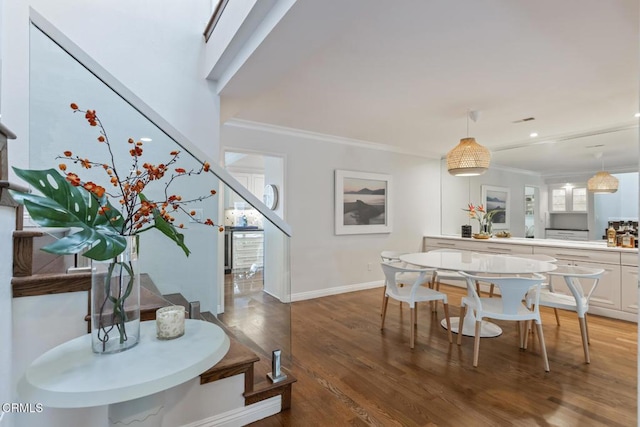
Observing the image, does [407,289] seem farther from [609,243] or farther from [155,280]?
[609,243]

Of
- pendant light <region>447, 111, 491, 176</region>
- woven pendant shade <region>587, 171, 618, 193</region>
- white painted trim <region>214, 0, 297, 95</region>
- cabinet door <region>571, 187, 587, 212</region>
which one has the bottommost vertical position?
cabinet door <region>571, 187, 587, 212</region>

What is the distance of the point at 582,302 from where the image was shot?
8.64ft

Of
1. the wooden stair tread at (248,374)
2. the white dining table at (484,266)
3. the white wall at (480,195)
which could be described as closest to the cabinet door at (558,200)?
the white wall at (480,195)

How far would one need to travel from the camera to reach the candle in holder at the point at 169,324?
1271 millimetres

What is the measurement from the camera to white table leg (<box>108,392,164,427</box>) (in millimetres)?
1091

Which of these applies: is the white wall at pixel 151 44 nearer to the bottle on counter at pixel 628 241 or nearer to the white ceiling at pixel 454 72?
the white ceiling at pixel 454 72

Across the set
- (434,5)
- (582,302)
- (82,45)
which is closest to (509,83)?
(434,5)

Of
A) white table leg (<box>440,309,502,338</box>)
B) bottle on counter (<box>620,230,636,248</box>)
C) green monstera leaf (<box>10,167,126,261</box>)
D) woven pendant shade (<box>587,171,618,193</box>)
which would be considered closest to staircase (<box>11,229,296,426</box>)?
green monstera leaf (<box>10,167,126,261</box>)

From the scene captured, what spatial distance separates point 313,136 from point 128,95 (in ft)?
9.84

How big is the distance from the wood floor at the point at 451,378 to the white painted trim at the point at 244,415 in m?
0.06

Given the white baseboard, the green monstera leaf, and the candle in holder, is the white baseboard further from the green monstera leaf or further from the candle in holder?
the green monstera leaf

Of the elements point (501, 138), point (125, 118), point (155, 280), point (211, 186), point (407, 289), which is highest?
point (501, 138)

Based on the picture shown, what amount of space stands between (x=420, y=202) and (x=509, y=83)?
10.5 feet

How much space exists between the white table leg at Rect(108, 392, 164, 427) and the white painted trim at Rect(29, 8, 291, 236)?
1112 mm
